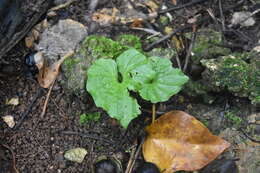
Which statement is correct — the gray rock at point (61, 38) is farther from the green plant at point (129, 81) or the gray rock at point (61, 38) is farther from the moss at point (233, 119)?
the moss at point (233, 119)

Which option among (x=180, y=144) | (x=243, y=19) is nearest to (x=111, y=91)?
(x=180, y=144)

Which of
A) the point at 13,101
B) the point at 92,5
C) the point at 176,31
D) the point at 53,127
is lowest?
the point at 53,127

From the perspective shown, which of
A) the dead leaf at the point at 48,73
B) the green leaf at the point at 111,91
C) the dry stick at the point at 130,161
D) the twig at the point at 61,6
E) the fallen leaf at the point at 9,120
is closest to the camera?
the green leaf at the point at 111,91

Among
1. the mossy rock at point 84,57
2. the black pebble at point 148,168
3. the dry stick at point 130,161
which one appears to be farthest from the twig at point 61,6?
the black pebble at point 148,168

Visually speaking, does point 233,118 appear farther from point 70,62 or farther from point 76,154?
point 70,62

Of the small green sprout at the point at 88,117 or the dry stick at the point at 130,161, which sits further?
the small green sprout at the point at 88,117

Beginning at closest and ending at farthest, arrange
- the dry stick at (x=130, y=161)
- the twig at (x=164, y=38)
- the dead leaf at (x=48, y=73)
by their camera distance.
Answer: the dry stick at (x=130, y=161) < the dead leaf at (x=48, y=73) < the twig at (x=164, y=38)

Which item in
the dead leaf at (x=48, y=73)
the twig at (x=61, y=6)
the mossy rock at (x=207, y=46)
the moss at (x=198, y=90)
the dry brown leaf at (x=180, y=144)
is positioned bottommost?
the dry brown leaf at (x=180, y=144)

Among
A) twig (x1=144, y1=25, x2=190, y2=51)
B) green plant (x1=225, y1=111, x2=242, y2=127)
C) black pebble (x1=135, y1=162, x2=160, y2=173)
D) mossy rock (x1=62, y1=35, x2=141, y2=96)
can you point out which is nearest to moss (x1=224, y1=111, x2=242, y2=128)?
green plant (x1=225, y1=111, x2=242, y2=127)
